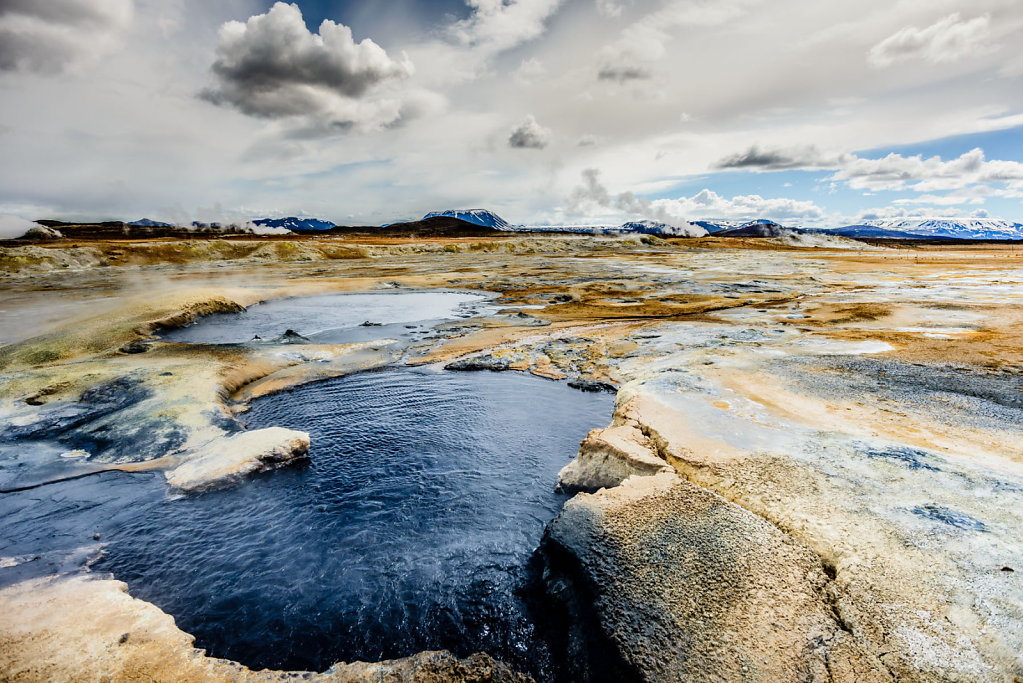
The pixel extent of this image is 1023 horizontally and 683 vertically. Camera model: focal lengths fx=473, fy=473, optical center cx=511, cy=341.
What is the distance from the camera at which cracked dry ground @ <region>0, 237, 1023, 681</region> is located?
381cm

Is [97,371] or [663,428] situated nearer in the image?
[663,428]

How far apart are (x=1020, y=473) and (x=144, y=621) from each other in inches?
391

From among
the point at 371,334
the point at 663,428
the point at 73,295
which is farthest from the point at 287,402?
the point at 73,295

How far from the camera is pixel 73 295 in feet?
89.8

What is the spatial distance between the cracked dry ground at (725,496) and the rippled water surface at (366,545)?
1.82 feet

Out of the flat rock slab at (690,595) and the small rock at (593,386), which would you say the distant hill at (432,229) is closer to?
the small rock at (593,386)

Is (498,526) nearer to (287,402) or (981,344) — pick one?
(287,402)

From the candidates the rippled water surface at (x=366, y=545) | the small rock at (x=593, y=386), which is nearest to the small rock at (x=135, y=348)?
the rippled water surface at (x=366, y=545)

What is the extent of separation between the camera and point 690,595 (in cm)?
423

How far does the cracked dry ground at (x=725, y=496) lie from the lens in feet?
12.5

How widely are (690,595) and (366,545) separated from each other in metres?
4.04

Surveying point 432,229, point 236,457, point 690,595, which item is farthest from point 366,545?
point 432,229

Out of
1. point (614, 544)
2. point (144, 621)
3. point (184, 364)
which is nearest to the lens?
point (144, 621)

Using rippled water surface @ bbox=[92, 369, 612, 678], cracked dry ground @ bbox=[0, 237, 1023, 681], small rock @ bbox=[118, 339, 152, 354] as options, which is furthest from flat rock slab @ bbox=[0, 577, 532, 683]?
small rock @ bbox=[118, 339, 152, 354]
